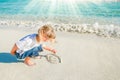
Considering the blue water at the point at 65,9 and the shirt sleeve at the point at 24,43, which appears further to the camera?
the blue water at the point at 65,9

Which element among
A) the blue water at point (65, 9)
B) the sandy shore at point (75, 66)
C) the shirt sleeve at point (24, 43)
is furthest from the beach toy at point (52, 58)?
the blue water at point (65, 9)

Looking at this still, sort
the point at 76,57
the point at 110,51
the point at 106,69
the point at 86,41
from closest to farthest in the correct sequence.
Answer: the point at 106,69
the point at 76,57
the point at 110,51
the point at 86,41

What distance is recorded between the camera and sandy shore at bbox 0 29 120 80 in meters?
3.77

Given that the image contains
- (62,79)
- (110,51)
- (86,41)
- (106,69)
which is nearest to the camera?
(62,79)

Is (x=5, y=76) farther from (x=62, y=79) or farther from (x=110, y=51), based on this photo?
(x=110, y=51)

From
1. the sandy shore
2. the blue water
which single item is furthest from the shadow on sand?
the blue water

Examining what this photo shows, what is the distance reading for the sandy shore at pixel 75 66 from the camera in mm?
3773

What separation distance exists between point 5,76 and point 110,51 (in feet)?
6.42

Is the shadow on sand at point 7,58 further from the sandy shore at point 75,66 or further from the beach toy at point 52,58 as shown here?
the beach toy at point 52,58

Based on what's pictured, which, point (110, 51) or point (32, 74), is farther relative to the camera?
point (110, 51)

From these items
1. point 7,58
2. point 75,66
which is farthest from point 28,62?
point 75,66

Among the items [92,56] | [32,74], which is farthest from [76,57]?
[32,74]

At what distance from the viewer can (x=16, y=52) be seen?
167 inches

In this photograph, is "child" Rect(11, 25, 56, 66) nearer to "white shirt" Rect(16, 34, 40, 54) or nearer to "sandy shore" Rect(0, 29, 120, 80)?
"white shirt" Rect(16, 34, 40, 54)
